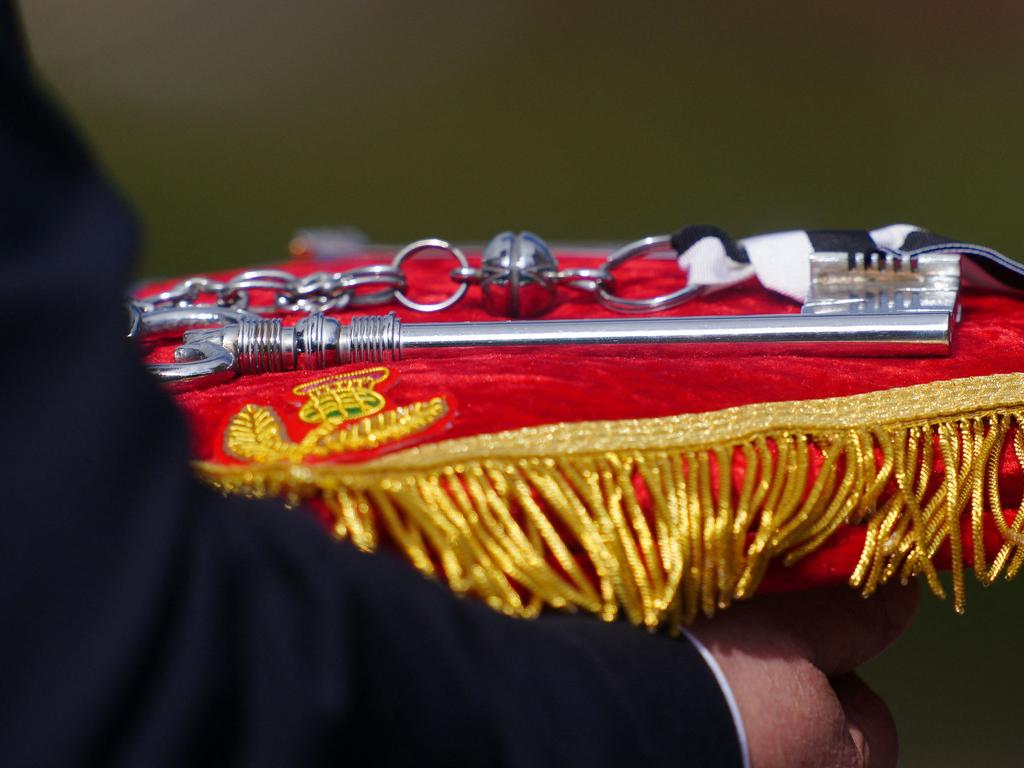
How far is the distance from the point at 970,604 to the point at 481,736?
121cm

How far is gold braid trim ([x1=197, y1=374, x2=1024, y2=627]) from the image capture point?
0.56m

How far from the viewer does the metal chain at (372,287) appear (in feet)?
2.98

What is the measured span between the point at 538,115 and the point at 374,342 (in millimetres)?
2934

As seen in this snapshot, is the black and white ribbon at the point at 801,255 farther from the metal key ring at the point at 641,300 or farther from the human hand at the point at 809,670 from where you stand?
the human hand at the point at 809,670

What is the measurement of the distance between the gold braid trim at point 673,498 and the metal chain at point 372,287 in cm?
28

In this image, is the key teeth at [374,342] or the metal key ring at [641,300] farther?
the metal key ring at [641,300]

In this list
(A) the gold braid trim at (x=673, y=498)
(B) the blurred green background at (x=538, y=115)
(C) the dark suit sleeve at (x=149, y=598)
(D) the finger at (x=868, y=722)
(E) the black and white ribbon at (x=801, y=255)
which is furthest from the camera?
(B) the blurred green background at (x=538, y=115)

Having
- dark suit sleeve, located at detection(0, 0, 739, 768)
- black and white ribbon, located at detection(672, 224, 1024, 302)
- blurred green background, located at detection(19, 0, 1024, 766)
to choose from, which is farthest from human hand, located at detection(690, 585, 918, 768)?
blurred green background, located at detection(19, 0, 1024, 766)

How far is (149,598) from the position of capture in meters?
0.41

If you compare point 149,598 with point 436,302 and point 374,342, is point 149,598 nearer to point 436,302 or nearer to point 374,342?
point 374,342

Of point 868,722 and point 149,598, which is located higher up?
point 149,598

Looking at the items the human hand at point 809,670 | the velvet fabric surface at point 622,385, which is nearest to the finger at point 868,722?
the human hand at point 809,670

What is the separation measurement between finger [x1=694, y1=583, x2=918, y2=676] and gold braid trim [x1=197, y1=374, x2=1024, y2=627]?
3cm

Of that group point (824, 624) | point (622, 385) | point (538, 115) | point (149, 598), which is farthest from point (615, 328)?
point (538, 115)
